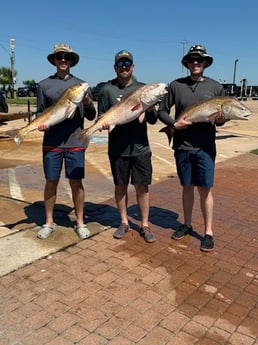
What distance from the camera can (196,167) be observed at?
14.8 feet

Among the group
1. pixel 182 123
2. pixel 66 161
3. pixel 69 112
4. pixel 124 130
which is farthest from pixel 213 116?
pixel 66 161

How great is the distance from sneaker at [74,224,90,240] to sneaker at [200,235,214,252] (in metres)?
1.32

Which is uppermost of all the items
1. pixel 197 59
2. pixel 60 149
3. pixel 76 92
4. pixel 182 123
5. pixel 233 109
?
pixel 197 59

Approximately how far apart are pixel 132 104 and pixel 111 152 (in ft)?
2.48

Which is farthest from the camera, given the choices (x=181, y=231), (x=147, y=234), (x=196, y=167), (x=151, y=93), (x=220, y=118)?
(x=181, y=231)

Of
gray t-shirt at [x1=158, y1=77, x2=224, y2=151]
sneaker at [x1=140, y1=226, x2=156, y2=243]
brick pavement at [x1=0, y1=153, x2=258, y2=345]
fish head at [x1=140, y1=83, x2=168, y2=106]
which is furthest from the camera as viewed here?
sneaker at [x1=140, y1=226, x2=156, y2=243]

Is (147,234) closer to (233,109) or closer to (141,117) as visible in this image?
(141,117)

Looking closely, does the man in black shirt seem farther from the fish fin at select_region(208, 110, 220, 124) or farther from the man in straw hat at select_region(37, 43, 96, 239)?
the fish fin at select_region(208, 110, 220, 124)

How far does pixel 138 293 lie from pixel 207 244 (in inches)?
50.0

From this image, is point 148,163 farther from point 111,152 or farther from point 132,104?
point 132,104

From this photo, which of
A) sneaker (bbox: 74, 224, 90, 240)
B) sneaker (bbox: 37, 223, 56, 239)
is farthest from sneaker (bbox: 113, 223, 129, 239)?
sneaker (bbox: 37, 223, 56, 239)

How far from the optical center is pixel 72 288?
3.62 metres

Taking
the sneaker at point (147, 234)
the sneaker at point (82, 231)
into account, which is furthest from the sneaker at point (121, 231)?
the sneaker at point (82, 231)

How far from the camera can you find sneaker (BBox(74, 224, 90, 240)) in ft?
15.6
